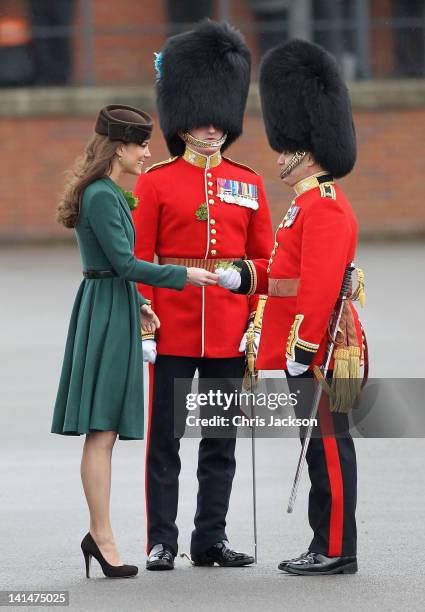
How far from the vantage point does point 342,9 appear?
70.1 feet

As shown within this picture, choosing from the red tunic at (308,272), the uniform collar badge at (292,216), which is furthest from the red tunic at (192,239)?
the uniform collar badge at (292,216)

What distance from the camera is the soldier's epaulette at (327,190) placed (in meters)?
5.93

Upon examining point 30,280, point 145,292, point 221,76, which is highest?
point 221,76

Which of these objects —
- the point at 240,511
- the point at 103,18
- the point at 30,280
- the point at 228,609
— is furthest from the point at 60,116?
the point at 228,609

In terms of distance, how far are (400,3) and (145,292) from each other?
16.3 metres

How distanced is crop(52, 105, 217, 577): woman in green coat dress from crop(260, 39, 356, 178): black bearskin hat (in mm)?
576

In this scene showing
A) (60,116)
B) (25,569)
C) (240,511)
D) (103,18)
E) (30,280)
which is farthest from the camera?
(103,18)

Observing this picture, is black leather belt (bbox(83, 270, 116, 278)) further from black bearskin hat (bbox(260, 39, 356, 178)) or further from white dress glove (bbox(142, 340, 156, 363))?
black bearskin hat (bbox(260, 39, 356, 178))

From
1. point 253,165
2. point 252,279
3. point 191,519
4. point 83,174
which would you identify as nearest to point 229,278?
point 252,279

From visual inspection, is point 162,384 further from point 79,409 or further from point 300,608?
point 300,608

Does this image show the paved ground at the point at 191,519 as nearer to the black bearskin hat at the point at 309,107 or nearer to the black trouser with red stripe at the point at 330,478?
the black trouser with red stripe at the point at 330,478

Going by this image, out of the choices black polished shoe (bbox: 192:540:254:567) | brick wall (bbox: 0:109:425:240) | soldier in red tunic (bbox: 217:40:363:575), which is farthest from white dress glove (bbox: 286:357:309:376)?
brick wall (bbox: 0:109:425:240)

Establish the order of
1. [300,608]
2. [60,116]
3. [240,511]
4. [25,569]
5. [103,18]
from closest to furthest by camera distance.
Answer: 1. [300,608]
2. [25,569]
3. [240,511]
4. [60,116]
5. [103,18]

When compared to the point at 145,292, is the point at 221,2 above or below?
above
